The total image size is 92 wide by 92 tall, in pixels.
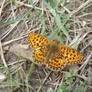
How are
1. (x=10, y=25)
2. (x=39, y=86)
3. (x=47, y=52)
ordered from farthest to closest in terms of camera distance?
(x=10, y=25)
(x=39, y=86)
(x=47, y=52)

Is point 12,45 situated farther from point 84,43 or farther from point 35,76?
point 84,43

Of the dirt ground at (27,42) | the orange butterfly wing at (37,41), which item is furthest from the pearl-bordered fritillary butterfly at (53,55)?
the dirt ground at (27,42)

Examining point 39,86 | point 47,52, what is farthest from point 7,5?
point 39,86

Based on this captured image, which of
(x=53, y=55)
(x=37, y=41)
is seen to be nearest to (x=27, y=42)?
(x=37, y=41)

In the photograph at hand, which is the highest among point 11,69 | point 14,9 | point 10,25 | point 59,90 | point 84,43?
point 14,9

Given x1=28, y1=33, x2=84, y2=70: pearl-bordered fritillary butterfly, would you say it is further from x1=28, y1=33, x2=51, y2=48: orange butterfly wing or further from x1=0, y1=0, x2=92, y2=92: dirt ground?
x1=0, y1=0, x2=92, y2=92: dirt ground

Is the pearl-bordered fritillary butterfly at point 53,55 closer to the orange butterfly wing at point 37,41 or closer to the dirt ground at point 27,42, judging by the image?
the orange butterfly wing at point 37,41

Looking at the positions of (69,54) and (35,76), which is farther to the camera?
(35,76)
